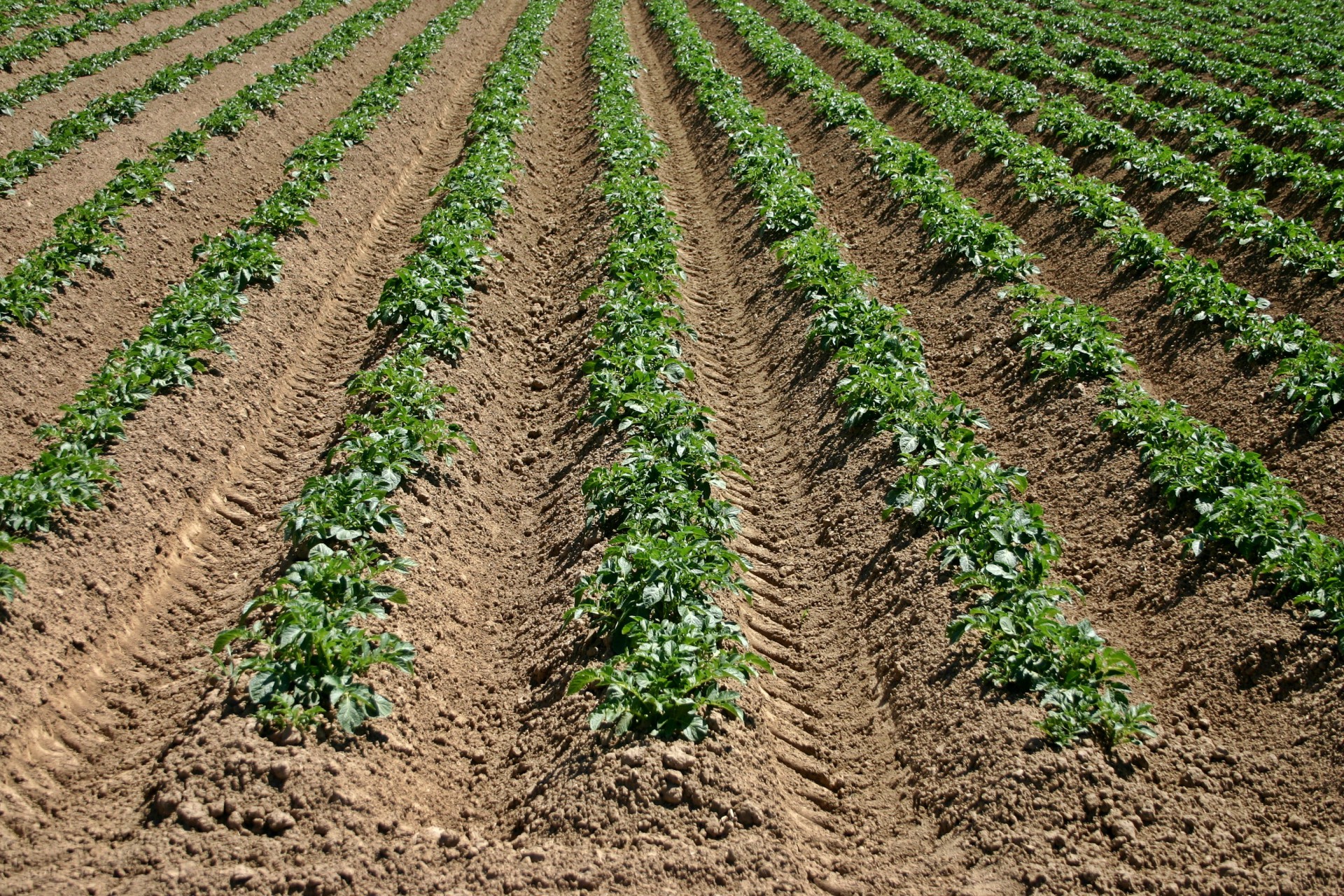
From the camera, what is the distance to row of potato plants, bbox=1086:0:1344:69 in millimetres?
23156

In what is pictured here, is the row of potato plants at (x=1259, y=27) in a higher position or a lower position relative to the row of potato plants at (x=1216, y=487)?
higher

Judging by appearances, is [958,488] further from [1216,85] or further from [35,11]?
[35,11]

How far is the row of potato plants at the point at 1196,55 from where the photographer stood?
19391 mm

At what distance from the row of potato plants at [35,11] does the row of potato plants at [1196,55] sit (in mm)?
27674

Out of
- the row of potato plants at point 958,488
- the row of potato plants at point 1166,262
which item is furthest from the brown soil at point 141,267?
the row of potato plants at point 1166,262

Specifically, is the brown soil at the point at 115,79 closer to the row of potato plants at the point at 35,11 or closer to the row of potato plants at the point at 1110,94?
the row of potato plants at the point at 35,11

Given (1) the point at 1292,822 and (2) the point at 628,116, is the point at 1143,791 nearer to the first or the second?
(1) the point at 1292,822

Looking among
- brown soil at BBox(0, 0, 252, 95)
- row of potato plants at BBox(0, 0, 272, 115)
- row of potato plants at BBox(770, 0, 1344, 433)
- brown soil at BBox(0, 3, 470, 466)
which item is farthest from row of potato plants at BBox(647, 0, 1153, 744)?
Result: brown soil at BBox(0, 0, 252, 95)

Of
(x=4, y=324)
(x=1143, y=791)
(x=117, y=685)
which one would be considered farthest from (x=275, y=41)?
(x=1143, y=791)

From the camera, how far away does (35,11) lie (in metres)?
23.4

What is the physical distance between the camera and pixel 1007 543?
604cm

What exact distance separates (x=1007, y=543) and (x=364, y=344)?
23.9 ft

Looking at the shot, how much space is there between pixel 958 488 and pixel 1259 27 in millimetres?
30307

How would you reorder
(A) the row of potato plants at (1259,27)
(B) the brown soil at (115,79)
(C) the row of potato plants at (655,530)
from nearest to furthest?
(C) the row of potato plants at (655,530)
(B) the brown soil at (115,79)
(A) the row of potato plants at (1259,27)
